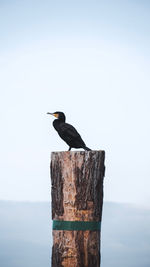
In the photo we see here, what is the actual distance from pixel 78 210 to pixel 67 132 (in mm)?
2005

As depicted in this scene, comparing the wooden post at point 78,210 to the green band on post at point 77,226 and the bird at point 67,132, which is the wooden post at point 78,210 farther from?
the bird at point 67,132

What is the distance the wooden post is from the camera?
3962 millimetres

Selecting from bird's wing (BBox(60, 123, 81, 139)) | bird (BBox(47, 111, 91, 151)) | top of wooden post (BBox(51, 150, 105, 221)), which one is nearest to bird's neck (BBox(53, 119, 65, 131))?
bird (BBox(47, 111, 91, 151))

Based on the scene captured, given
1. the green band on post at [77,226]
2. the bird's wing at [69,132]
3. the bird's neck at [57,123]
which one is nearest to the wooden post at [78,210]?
the green band on post at [77,226]

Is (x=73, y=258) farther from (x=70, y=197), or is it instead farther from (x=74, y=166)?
(x=74, y=166)

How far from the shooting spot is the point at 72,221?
3.96m

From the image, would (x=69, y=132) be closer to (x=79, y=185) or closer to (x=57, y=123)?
(x=57, y=123)

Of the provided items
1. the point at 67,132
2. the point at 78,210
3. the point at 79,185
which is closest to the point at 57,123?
the point at 67,132

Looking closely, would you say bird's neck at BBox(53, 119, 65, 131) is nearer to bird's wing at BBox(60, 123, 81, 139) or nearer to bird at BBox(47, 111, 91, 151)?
bird at BBox(47, 111, 91, 151)

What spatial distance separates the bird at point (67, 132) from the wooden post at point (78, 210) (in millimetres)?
1679

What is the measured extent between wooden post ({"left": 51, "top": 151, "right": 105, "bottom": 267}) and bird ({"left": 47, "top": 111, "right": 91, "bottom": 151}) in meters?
1.68

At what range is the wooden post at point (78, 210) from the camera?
3962 millimetres

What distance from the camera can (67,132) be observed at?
227 inches

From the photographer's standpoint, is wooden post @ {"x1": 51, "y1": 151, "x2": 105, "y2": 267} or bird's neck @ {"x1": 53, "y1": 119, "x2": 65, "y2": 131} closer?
wooden post @ {"x1": 51, "y1": 151, "x2": 105, "y2": 267}
